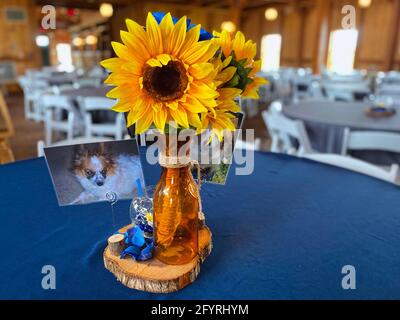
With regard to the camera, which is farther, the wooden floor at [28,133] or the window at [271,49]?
the window at [271,49]

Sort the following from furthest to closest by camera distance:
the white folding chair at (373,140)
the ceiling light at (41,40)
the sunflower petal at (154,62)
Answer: the ceiling light at (41,40) < the white folding chair at (373,140) < the sunflower petal at (154,62)

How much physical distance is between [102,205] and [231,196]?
444 mm

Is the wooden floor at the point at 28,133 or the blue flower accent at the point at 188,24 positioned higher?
the blue flower accent at the point at 188,24

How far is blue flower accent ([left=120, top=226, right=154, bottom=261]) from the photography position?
0.75 m

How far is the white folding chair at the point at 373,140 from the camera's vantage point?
6.38 feet

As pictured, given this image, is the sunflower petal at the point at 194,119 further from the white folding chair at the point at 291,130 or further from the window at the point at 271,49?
the window at the point at 271,49

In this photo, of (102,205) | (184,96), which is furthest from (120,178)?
(184,96)

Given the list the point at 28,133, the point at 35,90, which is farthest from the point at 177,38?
the point at 35,90

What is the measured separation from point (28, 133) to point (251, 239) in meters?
5.95

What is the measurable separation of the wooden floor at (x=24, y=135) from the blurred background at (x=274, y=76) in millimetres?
17

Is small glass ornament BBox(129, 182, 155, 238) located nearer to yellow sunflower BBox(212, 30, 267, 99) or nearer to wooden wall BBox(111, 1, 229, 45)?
yellow sunflower BBox(212, 30, 267, 99)

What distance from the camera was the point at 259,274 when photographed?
0.76 meters

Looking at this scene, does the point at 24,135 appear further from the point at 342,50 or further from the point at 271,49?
the point at 271,49

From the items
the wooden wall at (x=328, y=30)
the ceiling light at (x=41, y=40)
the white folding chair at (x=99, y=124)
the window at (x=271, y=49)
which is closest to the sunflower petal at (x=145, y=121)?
the white folding chair at (x=99, y=124)
